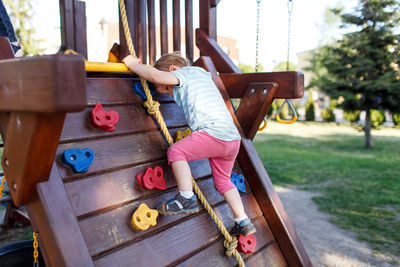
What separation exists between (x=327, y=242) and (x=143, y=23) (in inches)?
110

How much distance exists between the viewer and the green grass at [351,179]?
12.9 feet

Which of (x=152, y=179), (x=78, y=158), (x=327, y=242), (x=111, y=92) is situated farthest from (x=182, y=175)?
(x=327, y=242)

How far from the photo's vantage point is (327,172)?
6691 mm

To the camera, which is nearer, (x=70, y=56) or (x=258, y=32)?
(x=70, y=56)

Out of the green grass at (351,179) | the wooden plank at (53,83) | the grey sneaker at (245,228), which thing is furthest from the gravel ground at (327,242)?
the wooden plank at (53,83)

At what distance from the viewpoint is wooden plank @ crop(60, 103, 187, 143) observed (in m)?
1.69

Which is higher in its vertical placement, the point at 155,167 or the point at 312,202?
the point at 155,167

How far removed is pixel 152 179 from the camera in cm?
180

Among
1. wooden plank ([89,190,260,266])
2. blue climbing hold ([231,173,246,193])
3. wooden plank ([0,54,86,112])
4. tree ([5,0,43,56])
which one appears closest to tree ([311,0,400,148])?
blue climbing hold ([231,173,246,193])

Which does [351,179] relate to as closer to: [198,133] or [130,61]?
[198,133]

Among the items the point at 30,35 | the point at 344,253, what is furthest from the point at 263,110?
the point at 30,35

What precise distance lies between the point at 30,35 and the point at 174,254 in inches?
845

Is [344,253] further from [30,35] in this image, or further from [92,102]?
[30,35]

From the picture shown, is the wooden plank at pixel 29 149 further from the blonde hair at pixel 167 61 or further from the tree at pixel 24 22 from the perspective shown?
the tree at pixel 24 22
